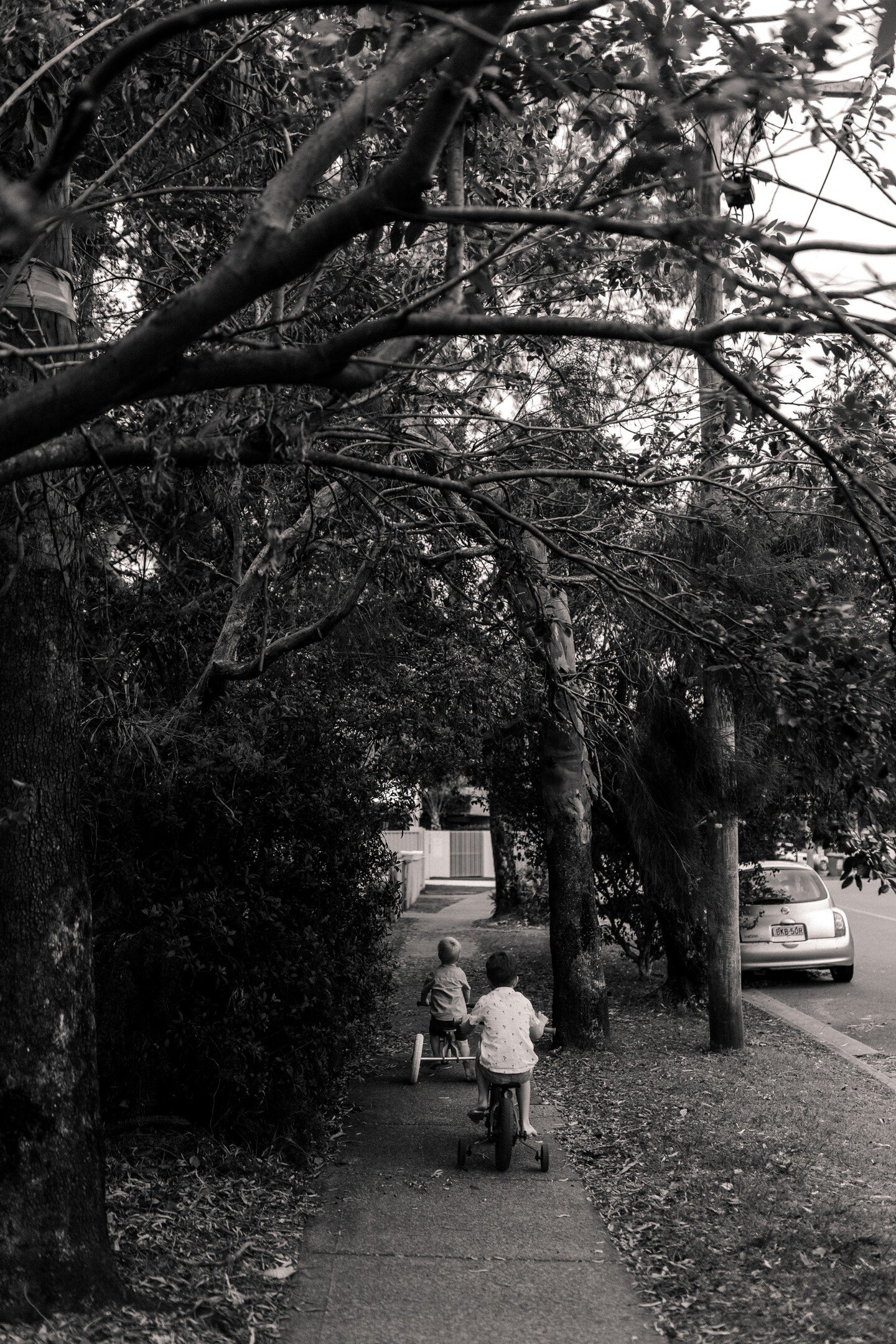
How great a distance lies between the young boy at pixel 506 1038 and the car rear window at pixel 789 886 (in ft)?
28.8

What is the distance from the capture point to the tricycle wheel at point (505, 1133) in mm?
7145

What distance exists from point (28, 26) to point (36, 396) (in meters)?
3.57

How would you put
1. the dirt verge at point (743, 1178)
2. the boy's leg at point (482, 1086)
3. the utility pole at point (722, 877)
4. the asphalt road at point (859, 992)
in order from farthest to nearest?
the asphalt road at point (859, 992), the utility pole at point (722, 877), the boy's leg at point (482, 1086), the dirt verge at point (743, 1178)

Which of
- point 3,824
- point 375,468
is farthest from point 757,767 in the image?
point 3,824

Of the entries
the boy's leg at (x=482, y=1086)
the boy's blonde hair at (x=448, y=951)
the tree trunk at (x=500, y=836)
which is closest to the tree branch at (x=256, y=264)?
the boy's leg at (x=482, y=1086)

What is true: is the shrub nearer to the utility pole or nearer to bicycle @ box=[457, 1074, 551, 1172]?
bicycle @ box=[457, 1074, 551, 1172]

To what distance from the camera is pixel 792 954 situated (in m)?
16.0

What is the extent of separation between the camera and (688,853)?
37.7ft

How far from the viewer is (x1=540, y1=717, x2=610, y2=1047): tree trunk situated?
36.4 ft

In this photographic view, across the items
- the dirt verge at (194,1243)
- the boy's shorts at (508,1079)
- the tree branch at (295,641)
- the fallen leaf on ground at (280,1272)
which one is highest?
the tree branch at (295,641)

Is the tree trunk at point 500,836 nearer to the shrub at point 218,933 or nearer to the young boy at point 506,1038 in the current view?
the young boy at point 506,1038

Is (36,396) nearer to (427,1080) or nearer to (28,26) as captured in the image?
(28,26)

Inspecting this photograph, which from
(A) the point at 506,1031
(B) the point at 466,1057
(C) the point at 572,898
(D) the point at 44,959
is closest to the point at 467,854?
(C) the point at 572,898

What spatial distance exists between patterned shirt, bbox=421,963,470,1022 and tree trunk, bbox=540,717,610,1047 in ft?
5.56
